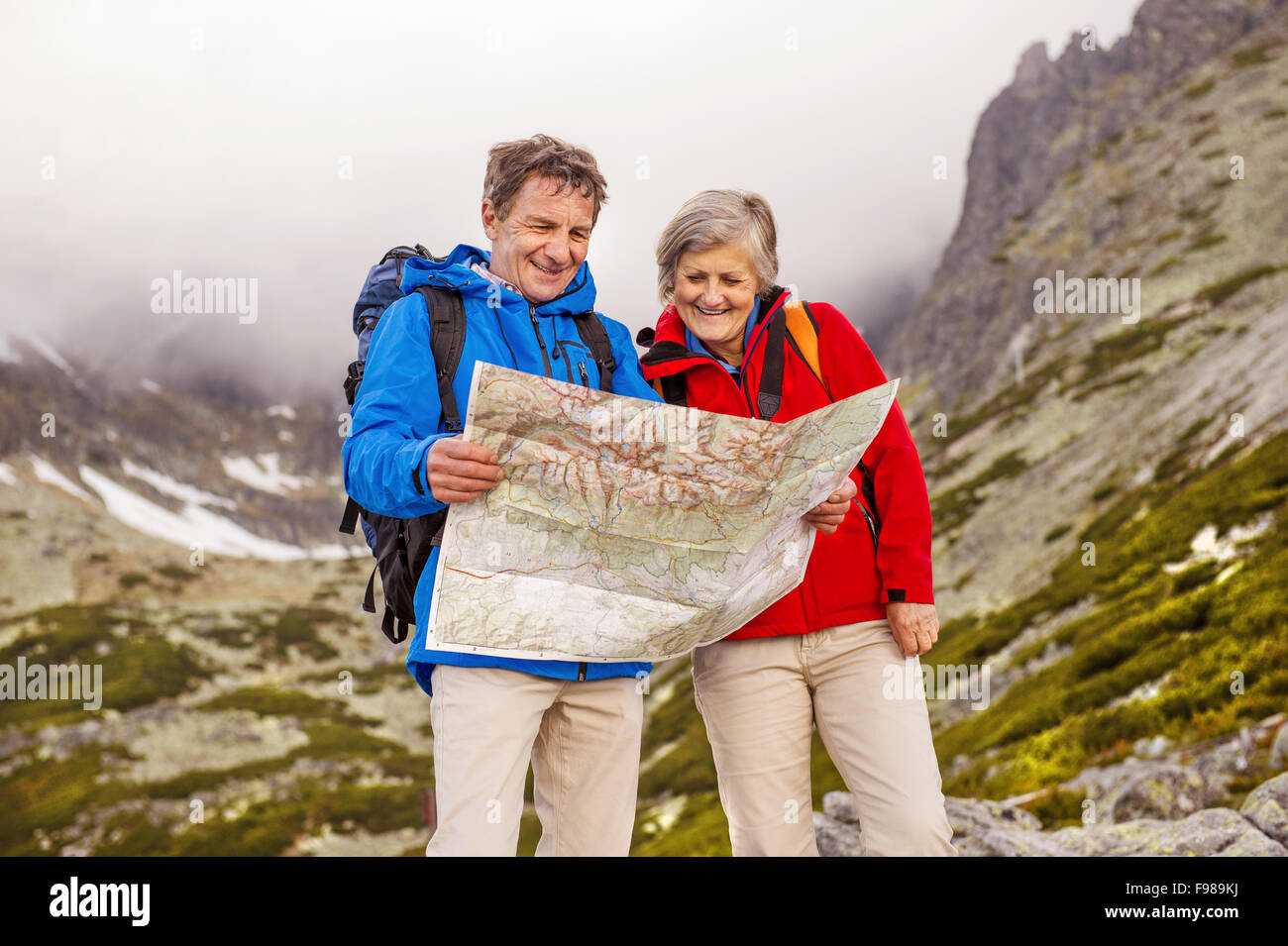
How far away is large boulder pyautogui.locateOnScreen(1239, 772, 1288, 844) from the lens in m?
9.68

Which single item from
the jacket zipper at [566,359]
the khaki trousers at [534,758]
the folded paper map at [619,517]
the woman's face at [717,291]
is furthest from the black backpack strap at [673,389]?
the khaki trousers at [534,758]

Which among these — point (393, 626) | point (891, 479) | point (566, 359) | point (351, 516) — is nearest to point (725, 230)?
point (566, 359)

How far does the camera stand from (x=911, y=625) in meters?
5.18

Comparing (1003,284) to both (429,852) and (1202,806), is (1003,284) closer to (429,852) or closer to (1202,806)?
(1202,806)

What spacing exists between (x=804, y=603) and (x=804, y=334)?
1.57m

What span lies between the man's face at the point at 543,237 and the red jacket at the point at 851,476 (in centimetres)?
79

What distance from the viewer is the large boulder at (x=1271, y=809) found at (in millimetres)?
9680

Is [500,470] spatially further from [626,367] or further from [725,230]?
[725,230]

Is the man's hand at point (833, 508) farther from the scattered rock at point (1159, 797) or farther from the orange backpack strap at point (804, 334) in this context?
the scattered rock at point (1159, 797)
